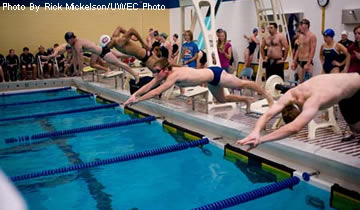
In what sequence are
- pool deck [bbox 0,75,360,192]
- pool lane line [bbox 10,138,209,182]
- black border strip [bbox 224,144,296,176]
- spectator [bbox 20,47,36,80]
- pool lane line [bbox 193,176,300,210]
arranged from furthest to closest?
spectator [bbox 20,47,36,80]
black border strip [bbox 224,144,296,176]
pool lane line [bbox 10,138,209,182]
pool deck [bbox 0,75,360,192]
pool lane line [bbox 193,176,300,210]

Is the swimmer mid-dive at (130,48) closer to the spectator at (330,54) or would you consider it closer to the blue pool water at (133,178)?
the blue pool water at (133,178)

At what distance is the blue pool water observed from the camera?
411 cm

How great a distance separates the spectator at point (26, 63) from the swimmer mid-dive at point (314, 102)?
11.8m

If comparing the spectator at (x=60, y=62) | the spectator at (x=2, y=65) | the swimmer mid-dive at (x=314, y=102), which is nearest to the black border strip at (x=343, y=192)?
the swimmer mid-dive at (x=314, y=102)

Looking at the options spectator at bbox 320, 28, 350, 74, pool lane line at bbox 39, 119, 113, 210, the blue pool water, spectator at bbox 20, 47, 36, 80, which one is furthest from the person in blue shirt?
spectator at bbox 20, 47, 36, 80

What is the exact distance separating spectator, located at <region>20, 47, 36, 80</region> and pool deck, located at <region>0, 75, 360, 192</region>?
653cm

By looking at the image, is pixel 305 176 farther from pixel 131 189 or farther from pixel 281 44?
pixel 281 44

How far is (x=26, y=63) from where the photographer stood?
13.5 metres

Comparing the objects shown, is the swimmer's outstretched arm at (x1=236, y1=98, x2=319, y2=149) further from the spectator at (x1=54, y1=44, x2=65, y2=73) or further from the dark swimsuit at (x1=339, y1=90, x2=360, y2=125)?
the spectator at (x1=54, y1=44, x2=65, y2=73)

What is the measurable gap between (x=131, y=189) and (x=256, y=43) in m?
8.38

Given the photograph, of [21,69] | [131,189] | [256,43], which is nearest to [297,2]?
[256,43]

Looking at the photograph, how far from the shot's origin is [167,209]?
3980 millimetres

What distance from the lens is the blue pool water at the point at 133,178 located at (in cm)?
411

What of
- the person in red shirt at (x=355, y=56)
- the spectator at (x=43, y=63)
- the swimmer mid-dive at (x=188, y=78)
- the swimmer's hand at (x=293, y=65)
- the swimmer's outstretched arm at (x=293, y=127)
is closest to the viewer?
the swimmer's outstretched arm at (x=293, y=127)
